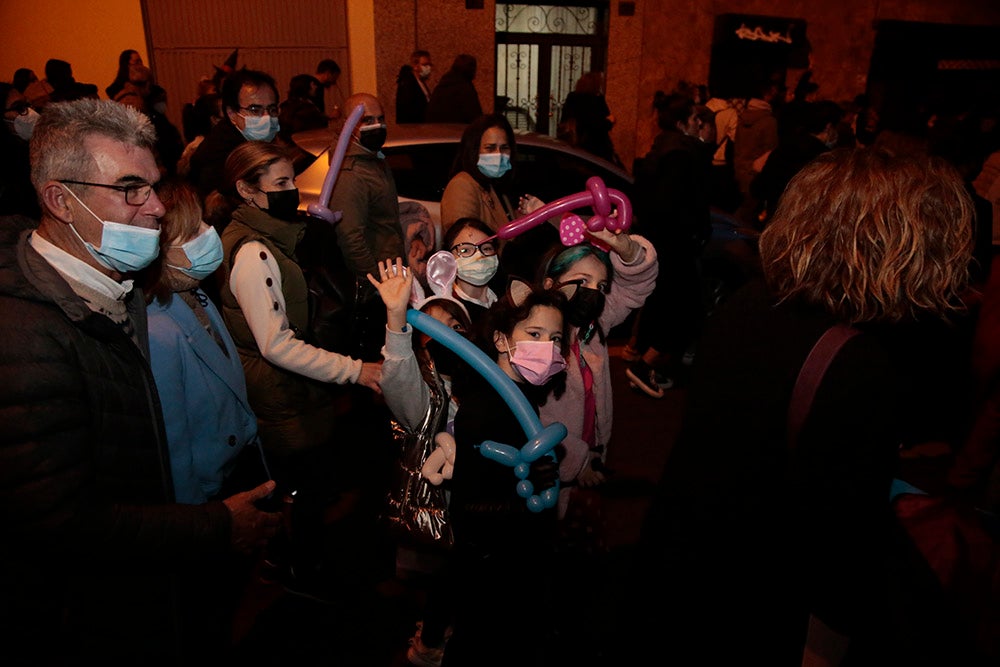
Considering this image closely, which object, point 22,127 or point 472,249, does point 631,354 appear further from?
point 22,127

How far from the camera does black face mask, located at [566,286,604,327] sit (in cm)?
296

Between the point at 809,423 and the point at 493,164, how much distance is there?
3035 mm

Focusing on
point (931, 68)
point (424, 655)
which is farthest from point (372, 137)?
point (931, 68)

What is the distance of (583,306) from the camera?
2.96 metres

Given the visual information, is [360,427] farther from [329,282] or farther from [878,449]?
[878,449]

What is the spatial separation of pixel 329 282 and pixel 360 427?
1794 millimetres

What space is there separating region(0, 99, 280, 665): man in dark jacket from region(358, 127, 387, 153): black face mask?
7.58ft

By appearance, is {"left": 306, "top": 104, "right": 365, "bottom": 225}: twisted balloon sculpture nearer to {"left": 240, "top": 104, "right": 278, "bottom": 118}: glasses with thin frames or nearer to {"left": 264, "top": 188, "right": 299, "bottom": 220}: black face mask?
{"left": 264, "top": 188, "right": 299, "bottom": 220}: black face mask

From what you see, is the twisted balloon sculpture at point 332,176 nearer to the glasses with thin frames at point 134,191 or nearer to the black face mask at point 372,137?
the black face mask at point 372,137

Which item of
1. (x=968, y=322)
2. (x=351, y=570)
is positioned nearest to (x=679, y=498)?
(x=351, y=570)

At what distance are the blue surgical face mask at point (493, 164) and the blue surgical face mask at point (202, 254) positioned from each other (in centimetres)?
207

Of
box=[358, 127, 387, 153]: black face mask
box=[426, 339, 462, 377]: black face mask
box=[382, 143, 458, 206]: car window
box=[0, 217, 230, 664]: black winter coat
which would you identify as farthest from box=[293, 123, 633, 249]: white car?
box=[0, 217, 230, 664]: black winter coat

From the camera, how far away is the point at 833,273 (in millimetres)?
1562

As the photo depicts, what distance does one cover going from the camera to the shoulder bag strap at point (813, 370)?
1.49 m
